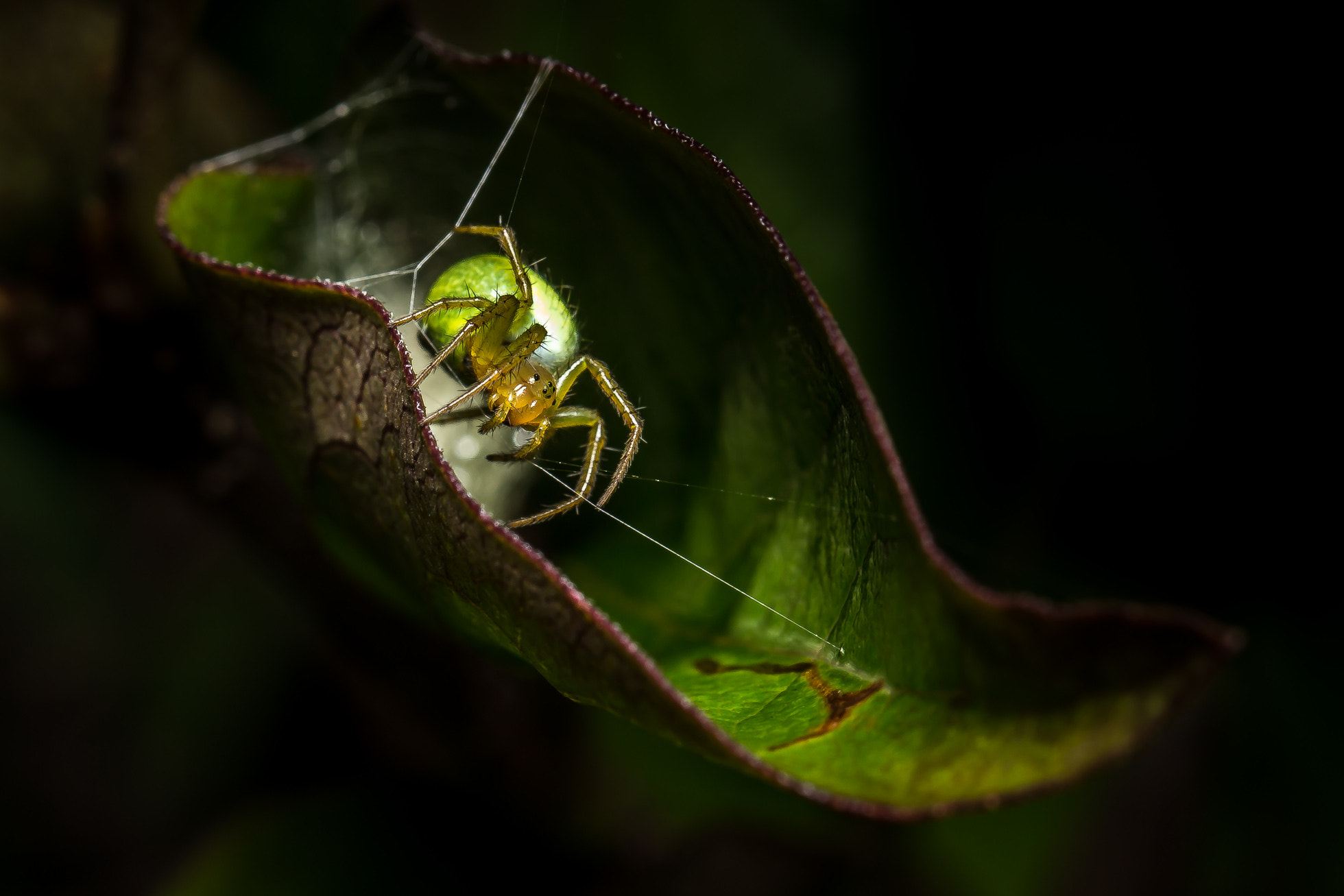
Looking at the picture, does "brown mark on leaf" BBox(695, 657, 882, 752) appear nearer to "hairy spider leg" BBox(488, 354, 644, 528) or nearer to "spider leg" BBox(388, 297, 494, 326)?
"hairy spider leg" BBox(488, 354, 644, 528)

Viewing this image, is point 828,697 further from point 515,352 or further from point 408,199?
point 408,199

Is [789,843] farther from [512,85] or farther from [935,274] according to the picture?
[512,85]

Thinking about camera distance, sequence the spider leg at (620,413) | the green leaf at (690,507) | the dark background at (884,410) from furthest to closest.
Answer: the dark background at (884,410) → the spider leg at (620,413) → the green leaf at (690,507)

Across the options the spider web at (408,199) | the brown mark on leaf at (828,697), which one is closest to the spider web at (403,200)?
the spider web at (408,199)

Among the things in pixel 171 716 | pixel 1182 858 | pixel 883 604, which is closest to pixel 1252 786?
pixel 1182 858

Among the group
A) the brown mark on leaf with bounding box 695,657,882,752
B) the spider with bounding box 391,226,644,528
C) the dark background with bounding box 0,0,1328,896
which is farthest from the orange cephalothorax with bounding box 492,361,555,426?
the brown mark on leaf with bounding box 695,657,882,752

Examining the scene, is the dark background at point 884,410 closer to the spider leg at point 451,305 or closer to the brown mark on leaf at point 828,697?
the spider leg at point 451,305

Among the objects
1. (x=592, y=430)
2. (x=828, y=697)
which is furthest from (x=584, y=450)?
(x=828, y=697)
